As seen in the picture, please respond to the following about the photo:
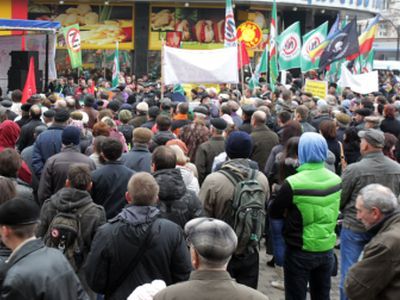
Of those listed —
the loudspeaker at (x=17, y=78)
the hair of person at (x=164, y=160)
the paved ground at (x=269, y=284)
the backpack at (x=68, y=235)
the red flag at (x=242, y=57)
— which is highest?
the red flag at (x=242, y=57)

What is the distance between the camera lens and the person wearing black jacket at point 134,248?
4344 millimetres

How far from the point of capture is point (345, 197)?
20.7 ft

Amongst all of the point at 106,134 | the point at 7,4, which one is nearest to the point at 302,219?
the point at 106,134

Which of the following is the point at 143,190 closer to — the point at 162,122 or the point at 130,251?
the point at 130,251

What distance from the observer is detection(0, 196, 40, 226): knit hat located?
3.59 metres

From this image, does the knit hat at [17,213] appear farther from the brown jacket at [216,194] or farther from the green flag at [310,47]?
the green flag at [310,47]

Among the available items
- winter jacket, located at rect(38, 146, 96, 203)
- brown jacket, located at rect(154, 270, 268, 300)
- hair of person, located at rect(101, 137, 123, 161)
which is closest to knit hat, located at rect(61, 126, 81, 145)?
winter jacket, located at rect(38, 146, 96, 203)

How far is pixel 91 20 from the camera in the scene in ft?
111

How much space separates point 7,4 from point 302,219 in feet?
81.7

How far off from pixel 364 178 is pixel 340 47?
12329mm

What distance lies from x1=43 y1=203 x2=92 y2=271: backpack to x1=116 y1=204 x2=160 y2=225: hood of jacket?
0.80m

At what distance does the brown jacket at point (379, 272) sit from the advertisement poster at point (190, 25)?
31029 mm

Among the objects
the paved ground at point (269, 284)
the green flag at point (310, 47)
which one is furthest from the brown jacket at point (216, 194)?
the green flag at point (310, 47)

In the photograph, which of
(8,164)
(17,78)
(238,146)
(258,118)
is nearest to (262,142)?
(258,118)
